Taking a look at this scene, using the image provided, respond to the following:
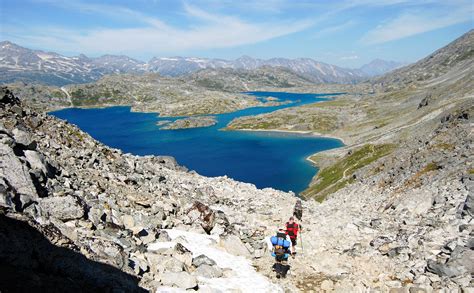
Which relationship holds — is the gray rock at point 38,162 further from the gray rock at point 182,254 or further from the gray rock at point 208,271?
the gray rock at point 208,271

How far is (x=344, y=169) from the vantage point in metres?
110

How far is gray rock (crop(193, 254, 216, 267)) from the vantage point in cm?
1969

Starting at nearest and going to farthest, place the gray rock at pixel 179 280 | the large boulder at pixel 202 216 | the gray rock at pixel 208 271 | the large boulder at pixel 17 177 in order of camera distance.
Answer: the gray rock at pixel 179 280 < the large boulder at pixel 17 177 < the gray rock at pixel 208 271 < the large boulder at pixel 202 216

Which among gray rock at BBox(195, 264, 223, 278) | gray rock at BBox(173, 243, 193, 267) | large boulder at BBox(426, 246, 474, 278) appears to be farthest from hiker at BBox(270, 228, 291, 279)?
large boulder at BBox(426, 246, 474, 278)

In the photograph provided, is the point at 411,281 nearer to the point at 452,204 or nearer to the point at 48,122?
the point at 452,204

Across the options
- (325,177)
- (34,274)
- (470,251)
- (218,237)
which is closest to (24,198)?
(34,274)

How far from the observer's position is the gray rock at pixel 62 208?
1842 centimetres

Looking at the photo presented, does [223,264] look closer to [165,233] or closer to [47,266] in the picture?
[165,233]

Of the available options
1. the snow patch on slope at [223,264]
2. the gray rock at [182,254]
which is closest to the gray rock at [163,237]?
the snow patch on slope at [223,264]

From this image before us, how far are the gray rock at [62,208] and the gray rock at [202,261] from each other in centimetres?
661

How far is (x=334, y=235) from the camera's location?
27344mm

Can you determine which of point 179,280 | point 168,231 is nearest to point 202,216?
point 168,231

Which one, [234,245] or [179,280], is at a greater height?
[179,280]

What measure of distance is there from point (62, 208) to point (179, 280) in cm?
743
